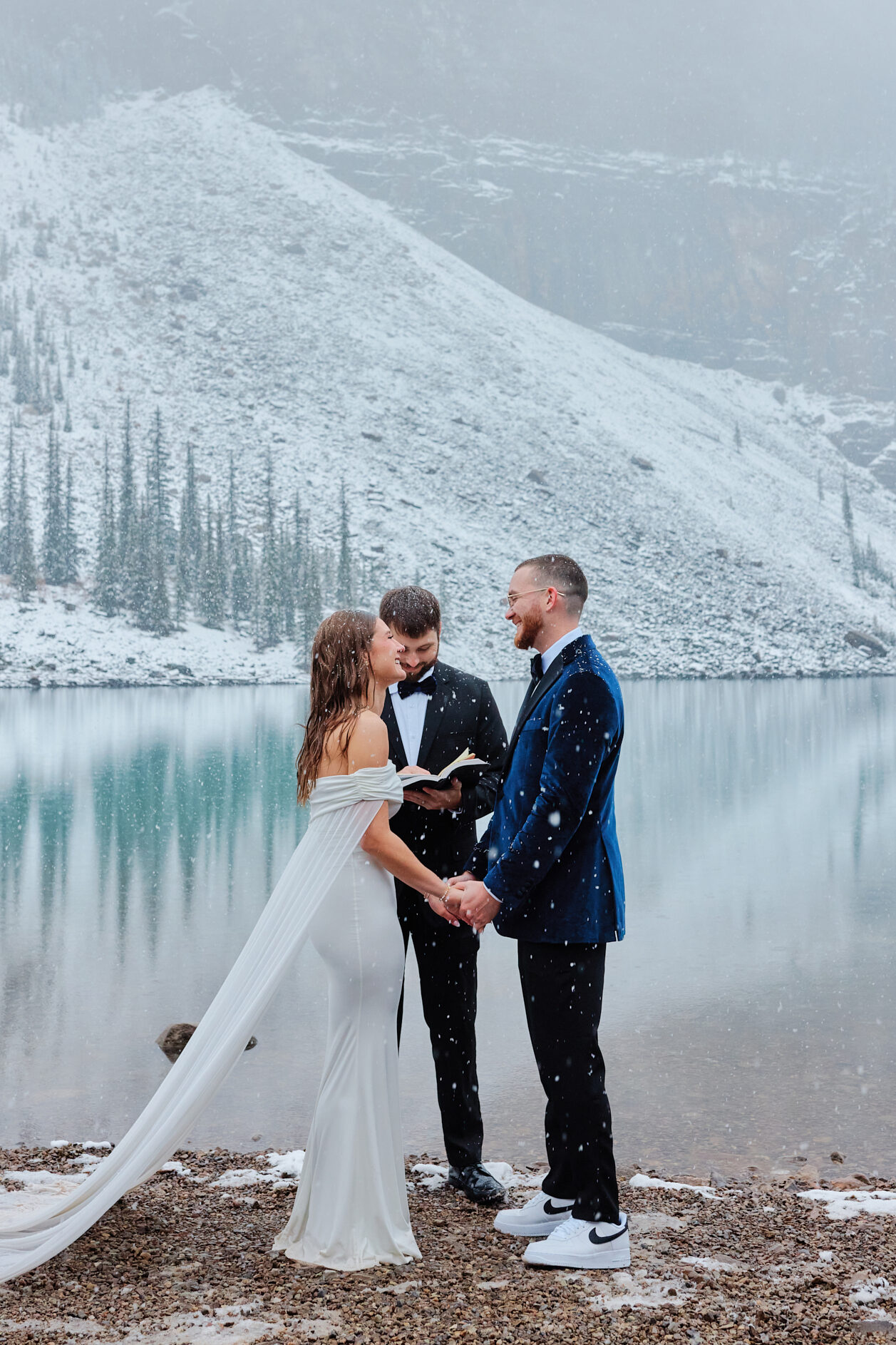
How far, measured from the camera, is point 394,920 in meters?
3.73

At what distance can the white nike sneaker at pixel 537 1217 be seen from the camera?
3818 millimetres

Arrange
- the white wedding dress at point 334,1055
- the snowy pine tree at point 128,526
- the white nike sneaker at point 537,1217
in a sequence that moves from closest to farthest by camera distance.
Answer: the white wedding dress at point 334,1055 < the white nike sneaker at point 537,1217 < the snowy pine tree at point 128,526

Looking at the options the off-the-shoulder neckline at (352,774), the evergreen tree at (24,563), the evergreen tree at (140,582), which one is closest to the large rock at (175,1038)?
the off-the-shoulder neckline at (352,774)

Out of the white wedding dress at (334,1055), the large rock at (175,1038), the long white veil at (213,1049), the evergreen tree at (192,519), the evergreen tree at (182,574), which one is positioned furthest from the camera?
the evergreen tree at (192,519)

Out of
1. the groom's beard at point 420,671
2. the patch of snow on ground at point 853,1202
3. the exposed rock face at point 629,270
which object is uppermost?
the exposed rock face at point 629,270

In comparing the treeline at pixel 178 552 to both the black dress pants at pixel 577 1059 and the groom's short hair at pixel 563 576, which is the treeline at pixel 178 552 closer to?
the groom's short hair at pixel 563 576

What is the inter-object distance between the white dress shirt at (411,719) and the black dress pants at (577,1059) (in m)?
1.13

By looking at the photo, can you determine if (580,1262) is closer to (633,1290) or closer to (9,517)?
(633,1290)

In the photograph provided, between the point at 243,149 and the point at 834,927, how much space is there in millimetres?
→ 130157

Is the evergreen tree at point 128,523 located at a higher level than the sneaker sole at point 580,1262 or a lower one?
higher

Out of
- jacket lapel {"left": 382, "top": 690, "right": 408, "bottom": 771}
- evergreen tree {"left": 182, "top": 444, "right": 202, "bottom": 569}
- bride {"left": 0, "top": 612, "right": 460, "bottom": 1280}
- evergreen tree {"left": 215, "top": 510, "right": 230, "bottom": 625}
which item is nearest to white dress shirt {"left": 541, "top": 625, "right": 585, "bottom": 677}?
bride {"left": 0, "top": 612, "right": 460, "bottom": 1280}

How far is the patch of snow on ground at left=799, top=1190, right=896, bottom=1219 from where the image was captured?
4.03 m

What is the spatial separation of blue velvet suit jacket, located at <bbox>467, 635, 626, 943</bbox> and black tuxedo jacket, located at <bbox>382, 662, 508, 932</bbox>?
69 cm

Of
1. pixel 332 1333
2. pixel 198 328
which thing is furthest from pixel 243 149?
pixel 332 1333
